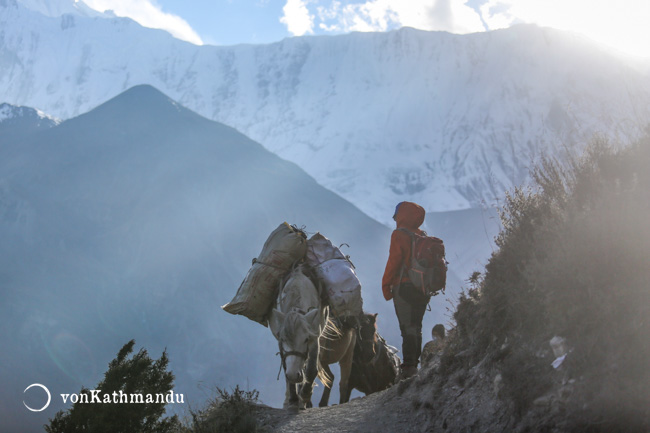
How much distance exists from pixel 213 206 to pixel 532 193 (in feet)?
232

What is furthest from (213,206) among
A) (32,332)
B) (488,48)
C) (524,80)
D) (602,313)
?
(488,48)

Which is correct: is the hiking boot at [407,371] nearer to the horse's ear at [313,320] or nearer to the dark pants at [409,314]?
the dark pants at [409,314]

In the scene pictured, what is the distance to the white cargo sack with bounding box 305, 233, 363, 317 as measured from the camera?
6398mm

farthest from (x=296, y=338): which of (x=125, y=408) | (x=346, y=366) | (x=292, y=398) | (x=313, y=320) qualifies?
(x=346, y=366)

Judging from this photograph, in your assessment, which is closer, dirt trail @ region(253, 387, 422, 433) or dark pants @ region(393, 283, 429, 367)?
dirt trail @ region(253, 387, 422, 433)

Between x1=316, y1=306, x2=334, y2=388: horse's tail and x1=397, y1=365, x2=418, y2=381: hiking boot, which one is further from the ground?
x1=316, y1=306, x2=334, y2=388: horse's tail

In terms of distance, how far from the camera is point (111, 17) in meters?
166

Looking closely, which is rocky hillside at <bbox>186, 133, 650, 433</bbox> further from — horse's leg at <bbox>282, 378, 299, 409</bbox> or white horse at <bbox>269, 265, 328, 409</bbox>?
white horse at <bbox>269, 265, 328, 409</bbox>

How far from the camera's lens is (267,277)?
6.54 meters

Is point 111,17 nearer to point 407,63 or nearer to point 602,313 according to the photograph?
point 407,63

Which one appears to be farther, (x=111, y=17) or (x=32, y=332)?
(x=111, y=17)

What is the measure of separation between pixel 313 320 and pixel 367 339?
2755mm

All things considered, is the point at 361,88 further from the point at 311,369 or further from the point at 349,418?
the point at 349,418

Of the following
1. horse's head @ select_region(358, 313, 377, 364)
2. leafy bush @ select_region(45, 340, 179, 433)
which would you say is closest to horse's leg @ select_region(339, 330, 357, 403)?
horse's head @ select_region(358, 313, 377, 364)
